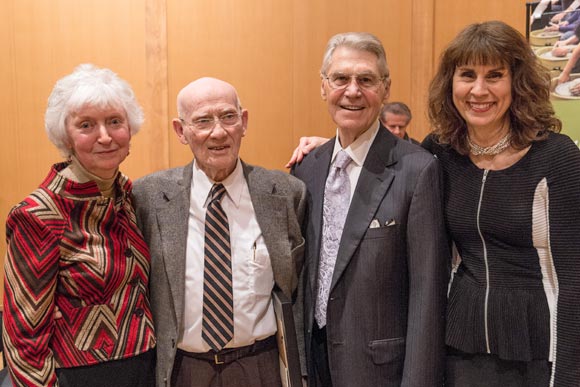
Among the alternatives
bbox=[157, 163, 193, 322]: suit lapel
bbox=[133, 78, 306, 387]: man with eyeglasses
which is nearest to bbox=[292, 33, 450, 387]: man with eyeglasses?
bbox=[133, 78, 306, 387]: man with eyeglasses

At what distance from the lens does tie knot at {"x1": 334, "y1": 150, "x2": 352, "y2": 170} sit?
6.79 ft

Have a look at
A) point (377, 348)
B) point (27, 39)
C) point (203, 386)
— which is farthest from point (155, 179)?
point (27, 39)

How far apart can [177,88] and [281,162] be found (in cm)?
99

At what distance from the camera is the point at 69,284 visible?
180 cm

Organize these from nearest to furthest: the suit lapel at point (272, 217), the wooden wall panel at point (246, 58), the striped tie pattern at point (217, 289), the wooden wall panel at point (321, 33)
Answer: the striped tie pattern at point (217, 289) → the suit lapel at point (272, 217) → the wooden wall panel at point (246, 58) → the wooden wall panel at point (321, 33)

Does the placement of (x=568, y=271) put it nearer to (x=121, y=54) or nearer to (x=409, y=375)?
(x=409, y=375)

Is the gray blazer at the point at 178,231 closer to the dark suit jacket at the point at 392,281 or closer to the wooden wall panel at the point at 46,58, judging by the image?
the dark suit jacket at the point at 392,281

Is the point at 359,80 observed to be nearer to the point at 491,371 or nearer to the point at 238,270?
the point at 238,270

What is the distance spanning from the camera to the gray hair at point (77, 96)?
1835 mm

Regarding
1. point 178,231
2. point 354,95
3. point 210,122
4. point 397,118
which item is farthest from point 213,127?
point 397,118

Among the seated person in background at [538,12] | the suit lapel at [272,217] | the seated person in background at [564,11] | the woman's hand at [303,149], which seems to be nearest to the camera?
the suit lapel at [272,217]

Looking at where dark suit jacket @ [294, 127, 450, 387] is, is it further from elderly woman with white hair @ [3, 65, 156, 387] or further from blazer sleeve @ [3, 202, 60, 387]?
blazer sleeve @ [3, 202, 60, 387]

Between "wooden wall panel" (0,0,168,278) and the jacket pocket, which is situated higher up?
"wooden wall panel" (0,0,168,278)

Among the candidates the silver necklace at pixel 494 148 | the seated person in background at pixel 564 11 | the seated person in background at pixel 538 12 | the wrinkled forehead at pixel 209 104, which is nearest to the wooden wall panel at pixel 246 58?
the seated person in background at pixel 538 12
